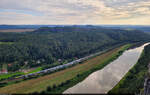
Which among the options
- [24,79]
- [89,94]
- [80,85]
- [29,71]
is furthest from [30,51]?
[89,94]

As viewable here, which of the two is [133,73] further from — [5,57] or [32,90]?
[5,57]

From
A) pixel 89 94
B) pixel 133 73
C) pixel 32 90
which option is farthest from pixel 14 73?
pixel 133 73

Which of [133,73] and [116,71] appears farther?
[116,71]

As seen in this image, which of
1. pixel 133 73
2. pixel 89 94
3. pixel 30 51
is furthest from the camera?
pixel 30 51

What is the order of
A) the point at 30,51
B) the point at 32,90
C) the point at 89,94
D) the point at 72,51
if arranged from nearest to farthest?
1. the point at 89,94
2. the point at 32,90
3. the point at 30,51
4. the point at 72,51

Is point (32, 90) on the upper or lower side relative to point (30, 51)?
lower

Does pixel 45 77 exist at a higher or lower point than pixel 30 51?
lower

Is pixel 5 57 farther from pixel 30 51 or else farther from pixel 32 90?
pixel 32 90

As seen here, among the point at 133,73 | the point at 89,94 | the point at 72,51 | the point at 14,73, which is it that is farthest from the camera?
the point at 72,51

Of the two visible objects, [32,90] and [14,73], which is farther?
[14,73]
